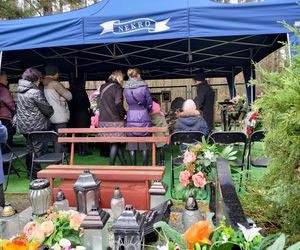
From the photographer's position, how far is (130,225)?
1.81 meters

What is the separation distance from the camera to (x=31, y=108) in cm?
463

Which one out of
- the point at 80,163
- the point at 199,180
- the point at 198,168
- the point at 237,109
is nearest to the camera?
the point at 199,180

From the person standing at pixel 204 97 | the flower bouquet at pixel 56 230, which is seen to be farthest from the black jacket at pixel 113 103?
the flower bouquet at pixel 56 230

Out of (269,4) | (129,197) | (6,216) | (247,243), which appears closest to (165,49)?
(269,4)

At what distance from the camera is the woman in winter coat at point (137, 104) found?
475cm

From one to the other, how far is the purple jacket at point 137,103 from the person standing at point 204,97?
1606 mm

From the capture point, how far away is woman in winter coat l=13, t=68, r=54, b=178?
15.0 ft

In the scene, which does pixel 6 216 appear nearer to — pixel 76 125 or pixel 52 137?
pixel 52 137

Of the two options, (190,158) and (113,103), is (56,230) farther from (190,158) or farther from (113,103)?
(113,103)

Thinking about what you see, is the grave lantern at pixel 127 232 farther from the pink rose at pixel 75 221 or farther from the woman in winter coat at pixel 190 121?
the woman in winter coat at pixel 190 121

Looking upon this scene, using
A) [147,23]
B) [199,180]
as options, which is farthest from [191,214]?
[147,23]

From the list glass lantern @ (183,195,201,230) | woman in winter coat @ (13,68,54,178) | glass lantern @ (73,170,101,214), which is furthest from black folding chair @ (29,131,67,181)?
glass lantern @ (183,195,201,230)

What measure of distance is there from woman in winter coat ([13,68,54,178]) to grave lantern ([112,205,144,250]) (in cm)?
304

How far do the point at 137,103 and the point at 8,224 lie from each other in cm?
290
